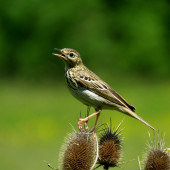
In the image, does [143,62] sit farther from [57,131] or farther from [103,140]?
[103,140]

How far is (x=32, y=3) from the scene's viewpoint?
25.4m

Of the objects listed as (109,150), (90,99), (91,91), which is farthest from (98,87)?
(109,150)

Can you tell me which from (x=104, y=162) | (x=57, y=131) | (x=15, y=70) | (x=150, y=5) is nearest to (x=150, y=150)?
(x=104, y=162)

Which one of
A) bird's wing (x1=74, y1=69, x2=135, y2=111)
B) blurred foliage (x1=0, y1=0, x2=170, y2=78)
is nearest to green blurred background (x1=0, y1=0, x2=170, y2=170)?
blurred foliage (x1=0, y1=0, x2=170, y2=78)

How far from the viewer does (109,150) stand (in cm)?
681

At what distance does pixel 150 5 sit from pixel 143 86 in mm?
5424

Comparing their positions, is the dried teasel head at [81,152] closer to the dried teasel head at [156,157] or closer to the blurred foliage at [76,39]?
the dried teasel head at [156,157]

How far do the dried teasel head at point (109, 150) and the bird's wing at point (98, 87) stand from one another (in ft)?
4.05

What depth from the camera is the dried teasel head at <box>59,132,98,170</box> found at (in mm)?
6742

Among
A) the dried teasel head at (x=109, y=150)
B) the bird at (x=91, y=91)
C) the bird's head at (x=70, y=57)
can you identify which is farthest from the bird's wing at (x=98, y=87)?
the dried teasel head at (x=109, y=150)

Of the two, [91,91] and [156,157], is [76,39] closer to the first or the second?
A: [91,91]

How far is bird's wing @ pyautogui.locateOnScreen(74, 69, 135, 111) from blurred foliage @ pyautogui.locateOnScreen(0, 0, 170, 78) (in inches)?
614

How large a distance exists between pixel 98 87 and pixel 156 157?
212 cm

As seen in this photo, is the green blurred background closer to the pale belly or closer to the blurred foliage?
the blurred foliage
